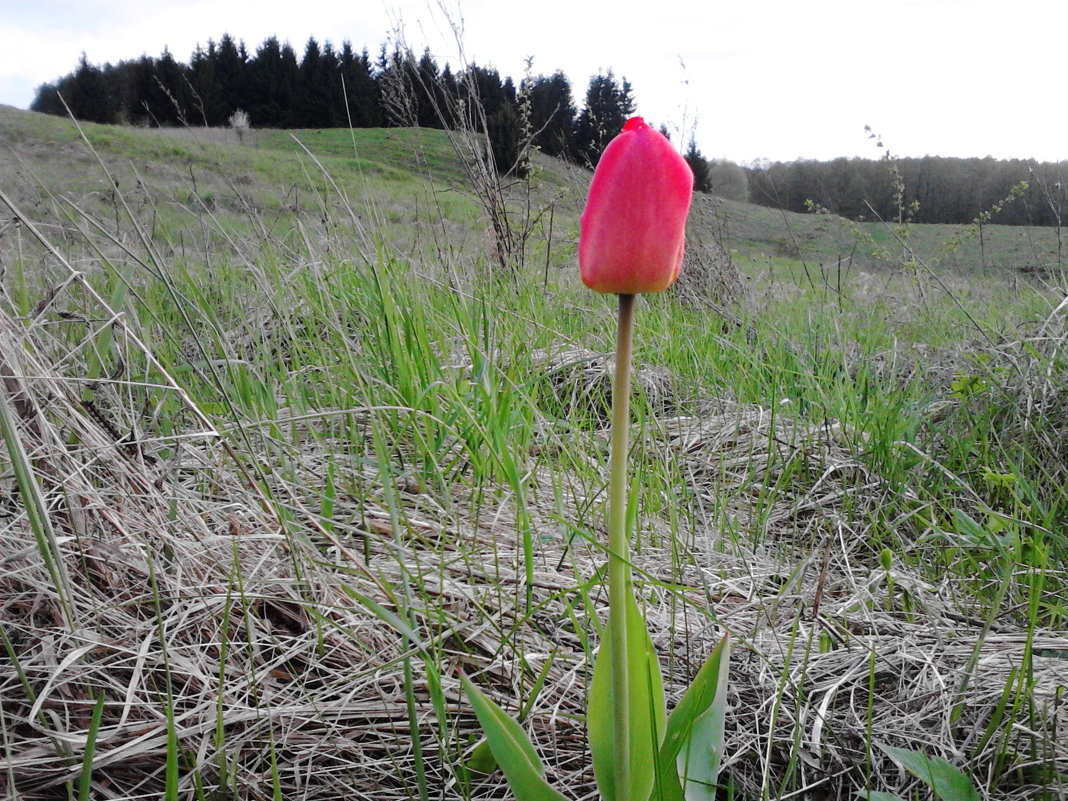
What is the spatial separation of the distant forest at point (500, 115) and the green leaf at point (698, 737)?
99.3 inches

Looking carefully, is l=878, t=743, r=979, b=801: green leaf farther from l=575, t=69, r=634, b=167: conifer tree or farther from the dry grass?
l=575, t=69, r=634, b=167: conifer tree

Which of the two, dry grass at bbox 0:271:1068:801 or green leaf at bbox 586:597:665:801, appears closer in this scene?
green leaf at bbox 586:597:665:801

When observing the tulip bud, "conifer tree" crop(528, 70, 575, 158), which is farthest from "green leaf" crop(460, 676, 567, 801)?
"conifer tree" crop(528, 70, 575, 158)

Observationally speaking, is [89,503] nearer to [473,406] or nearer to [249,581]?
[249,581]

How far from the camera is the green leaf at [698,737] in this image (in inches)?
29.3

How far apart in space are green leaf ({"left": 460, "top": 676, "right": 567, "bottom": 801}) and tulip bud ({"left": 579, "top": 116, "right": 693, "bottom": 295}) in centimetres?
42

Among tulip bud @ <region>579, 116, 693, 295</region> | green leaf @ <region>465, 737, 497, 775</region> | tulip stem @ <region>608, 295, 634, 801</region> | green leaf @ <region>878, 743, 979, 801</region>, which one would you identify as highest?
tulip bud @ <region>579, 116, 693, 295</region>

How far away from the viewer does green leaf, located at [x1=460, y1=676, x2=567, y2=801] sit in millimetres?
712

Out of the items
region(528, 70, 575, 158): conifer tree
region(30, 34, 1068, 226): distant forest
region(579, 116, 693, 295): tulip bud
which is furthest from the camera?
region(528, 70, 575, 158): conifer tree

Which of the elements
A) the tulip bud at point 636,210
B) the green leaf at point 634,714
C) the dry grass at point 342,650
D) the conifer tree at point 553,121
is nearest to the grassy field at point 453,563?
the dry grass at point 342,650

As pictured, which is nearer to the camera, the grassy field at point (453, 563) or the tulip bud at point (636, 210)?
the tulip bud at point (636, 210)

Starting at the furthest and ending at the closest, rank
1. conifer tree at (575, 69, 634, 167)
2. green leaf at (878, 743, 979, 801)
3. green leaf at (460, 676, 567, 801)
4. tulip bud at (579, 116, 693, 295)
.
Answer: conifer tree at (575, 69, 634, 167) → green leaf at (878, 743, 979, 801) → green leaf at (460, 676, 567, 801) → tulip bud at (579, 116, 693, 295)

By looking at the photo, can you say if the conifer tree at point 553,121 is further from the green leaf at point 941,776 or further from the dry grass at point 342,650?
the green leaf at point 941,776

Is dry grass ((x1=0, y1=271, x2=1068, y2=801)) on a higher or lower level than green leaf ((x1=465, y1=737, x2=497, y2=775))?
higher
